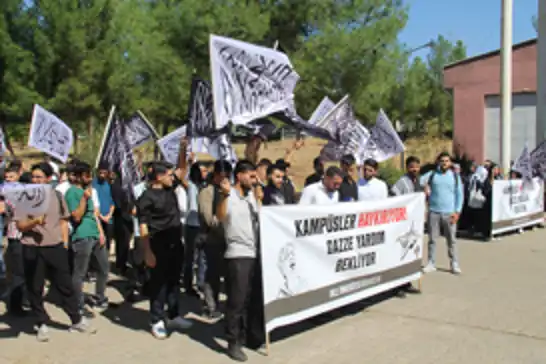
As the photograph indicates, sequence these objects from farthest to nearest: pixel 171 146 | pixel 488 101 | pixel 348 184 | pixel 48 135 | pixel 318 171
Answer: pixel 488 101 → pixel 171 146 → pixel 318 171 → pixel 48 135 → pixel 348 184

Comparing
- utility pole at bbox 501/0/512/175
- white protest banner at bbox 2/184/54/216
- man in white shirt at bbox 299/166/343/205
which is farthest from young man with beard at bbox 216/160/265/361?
utility pole at bbox 501/0/512/175

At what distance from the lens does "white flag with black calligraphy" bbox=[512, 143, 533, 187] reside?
14303mm

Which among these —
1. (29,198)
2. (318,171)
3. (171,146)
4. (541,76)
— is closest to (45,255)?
(29,198)

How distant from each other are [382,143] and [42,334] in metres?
6.53

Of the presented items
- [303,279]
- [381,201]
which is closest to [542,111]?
[381,201]

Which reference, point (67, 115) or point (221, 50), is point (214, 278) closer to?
point (221, 50)

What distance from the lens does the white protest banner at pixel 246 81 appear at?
593cm

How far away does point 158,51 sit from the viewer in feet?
68.2

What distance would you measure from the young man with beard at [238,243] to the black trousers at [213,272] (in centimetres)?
98

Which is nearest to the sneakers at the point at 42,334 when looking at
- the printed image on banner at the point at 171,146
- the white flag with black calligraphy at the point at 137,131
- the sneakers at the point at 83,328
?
the sneakers at the point at 83,328

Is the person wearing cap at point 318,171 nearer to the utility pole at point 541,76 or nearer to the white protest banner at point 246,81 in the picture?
the white protest banner at point 246,81

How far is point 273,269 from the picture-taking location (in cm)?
604

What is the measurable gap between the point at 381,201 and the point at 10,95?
16683 mm

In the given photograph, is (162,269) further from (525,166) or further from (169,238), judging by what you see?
(525,166)
